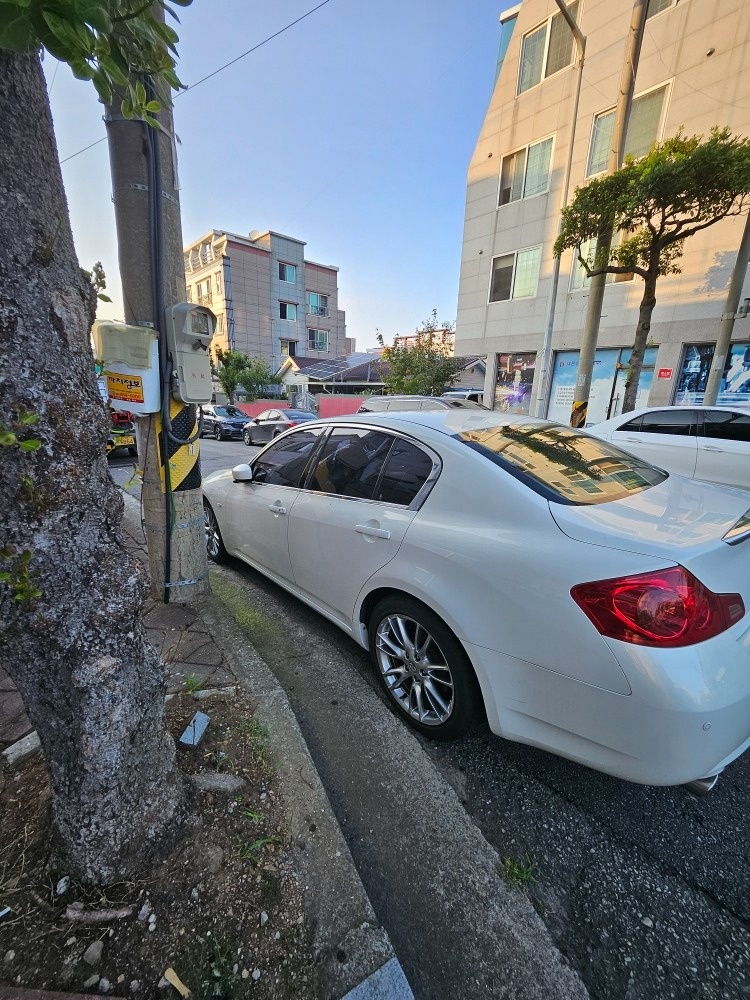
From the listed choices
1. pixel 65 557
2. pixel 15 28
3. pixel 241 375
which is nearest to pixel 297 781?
pixel 65 557

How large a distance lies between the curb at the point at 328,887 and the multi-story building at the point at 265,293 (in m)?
34.4

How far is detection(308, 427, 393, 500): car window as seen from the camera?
2646 millimetres

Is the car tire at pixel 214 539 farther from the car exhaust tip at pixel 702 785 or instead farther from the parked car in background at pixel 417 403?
the car exhaust tip at pixel 702 785

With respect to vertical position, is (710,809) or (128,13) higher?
(128,13)

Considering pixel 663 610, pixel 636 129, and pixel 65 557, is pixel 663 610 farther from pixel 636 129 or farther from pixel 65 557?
pixel 636 129

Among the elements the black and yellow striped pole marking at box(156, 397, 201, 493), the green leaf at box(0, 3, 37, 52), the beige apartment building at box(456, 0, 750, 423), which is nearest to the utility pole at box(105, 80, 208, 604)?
the black and yellow striped pole marking at box(156, 397, 201, 493)

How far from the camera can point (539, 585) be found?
5.59ft

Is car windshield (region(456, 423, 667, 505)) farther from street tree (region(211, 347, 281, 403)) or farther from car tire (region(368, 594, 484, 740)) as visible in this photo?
street tree (region(211, 347, 281, 403))

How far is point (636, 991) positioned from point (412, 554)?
5.29 feet

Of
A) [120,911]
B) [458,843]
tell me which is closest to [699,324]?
[458,843]

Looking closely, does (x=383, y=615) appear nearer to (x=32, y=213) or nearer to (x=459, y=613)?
(x=459, y=613)

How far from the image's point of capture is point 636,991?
1.34m

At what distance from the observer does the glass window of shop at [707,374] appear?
33.3ft

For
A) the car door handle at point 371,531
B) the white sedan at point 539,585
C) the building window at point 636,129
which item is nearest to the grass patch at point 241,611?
the white sedan at point 539,585
